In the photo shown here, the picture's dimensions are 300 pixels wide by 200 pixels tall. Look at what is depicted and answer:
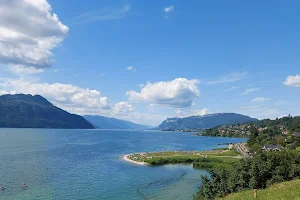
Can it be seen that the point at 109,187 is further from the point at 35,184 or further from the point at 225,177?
the point at 225,177

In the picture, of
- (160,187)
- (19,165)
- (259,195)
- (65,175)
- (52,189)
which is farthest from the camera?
(19,165)

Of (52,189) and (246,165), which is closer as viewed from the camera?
(246,165)

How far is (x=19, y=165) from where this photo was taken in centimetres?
11344

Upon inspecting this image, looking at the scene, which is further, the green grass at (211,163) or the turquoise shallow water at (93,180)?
the green grass at (211,163)

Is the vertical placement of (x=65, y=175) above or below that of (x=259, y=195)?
below

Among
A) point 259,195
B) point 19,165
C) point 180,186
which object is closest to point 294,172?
point 259,195

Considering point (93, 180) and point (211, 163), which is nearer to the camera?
point (93, 180)

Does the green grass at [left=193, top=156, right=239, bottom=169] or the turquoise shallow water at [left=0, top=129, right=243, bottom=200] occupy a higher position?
the green grass at [left=193, top=156, right=239, bottom=169]

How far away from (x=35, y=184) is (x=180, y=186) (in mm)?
44870

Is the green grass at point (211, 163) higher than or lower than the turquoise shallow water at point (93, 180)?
higher

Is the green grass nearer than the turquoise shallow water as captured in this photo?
No

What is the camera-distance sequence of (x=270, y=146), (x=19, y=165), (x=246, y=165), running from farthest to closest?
(x=270, y=146), (x=19, y=165), (x=246, y=165)

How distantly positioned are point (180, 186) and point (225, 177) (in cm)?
3053

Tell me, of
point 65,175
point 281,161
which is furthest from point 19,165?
point 281,161
